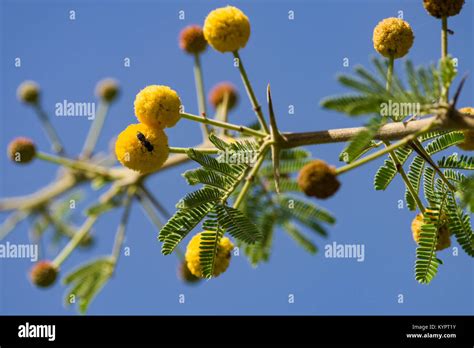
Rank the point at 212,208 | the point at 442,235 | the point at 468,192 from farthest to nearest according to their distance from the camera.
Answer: the point at 212,208, the point at 442,235, the point at 468,192

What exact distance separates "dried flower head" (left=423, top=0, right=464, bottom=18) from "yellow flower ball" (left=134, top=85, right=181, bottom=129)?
159 cm

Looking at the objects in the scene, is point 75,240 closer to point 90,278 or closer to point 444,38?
point 90,278

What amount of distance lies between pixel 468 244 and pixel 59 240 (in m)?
5.29

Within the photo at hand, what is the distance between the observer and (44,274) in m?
6.75

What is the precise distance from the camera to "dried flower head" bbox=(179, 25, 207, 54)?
6.19 m

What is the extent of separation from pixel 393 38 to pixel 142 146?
66.8 inches

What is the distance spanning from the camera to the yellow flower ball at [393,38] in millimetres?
4273

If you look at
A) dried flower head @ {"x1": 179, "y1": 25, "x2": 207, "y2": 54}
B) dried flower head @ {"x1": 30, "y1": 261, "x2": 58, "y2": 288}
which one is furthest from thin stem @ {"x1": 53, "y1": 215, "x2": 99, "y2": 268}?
dried flower head @ {"x1": 179, "y1": 25, "x2": 207, "y2": 54}

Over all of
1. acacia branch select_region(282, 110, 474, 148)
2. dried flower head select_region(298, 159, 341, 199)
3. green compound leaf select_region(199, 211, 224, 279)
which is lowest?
green compound leaf select_region(199, 211, 224, 279)

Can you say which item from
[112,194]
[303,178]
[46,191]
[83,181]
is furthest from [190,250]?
[46,191]

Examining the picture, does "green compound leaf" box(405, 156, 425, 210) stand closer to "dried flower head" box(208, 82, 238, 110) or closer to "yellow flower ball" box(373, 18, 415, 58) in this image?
"yellow flower ball" box(373, 18, 415, 58)

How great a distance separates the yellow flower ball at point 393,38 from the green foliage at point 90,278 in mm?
3777

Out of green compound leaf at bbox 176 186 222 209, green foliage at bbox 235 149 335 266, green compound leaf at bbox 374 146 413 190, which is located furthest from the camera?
green foliage at bbox 235 149 335 266

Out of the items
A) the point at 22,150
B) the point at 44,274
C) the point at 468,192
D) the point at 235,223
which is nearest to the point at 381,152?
the point at 468,192
